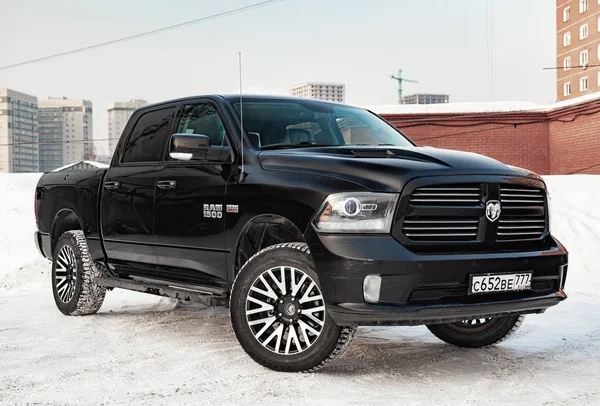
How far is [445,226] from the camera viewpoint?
177 inches

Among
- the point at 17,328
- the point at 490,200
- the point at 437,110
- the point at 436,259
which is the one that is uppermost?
the point at 437,110

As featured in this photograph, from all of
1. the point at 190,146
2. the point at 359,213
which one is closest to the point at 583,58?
the point at 190,146

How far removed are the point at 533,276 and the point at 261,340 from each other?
69.0 inches

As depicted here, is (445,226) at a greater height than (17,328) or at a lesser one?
greater

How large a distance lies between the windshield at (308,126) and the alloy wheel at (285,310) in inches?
42.7

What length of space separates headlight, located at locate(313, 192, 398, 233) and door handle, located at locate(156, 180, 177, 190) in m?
1.78

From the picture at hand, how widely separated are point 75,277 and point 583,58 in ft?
249

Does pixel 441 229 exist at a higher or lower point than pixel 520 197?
lower

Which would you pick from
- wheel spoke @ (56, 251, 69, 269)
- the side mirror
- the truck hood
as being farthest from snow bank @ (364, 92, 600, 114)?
the truck hood

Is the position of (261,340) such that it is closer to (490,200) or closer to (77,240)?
(490,200)

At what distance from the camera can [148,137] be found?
21.5 ft

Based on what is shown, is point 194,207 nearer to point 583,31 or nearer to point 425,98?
point 583,31

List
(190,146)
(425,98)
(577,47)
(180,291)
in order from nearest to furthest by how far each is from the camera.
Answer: (190,146) → (180,291) → (577,47) → (425,98)

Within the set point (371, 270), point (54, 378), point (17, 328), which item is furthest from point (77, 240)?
point (371, 270)
